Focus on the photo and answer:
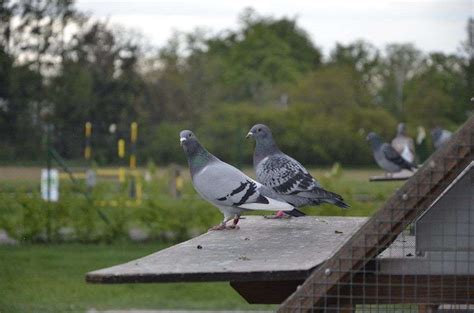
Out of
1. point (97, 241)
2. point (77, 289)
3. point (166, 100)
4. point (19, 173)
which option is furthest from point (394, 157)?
point (166, 100)

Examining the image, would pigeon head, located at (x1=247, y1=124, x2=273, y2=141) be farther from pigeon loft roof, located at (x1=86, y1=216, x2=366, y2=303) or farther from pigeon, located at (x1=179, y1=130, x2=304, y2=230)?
pigeon loft roof, located at (x1=86, y1=216, x2=366, y2=303)

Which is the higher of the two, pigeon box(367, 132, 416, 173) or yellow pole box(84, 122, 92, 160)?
pigeon box(367, 132, 416, 173)

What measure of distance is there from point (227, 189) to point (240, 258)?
157 cm

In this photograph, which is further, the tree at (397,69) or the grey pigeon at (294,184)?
the tree at (397,69)

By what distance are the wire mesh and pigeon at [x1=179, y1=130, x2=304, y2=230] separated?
1.30 metres

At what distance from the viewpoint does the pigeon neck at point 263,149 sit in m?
5.64

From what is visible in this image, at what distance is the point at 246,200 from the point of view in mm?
4672

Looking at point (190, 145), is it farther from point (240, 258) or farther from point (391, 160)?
point (391, 160)

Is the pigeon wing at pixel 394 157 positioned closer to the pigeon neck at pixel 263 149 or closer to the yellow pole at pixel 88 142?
the pigeon neck at pixel 263 149

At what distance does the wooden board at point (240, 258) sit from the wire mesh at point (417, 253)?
110 mm

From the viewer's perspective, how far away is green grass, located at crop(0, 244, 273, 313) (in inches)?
397

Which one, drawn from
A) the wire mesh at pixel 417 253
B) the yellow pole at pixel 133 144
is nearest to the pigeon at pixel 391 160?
the wire mesh at pixel 417 253

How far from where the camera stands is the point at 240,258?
3223mm

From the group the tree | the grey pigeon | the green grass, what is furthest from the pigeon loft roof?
the tree
